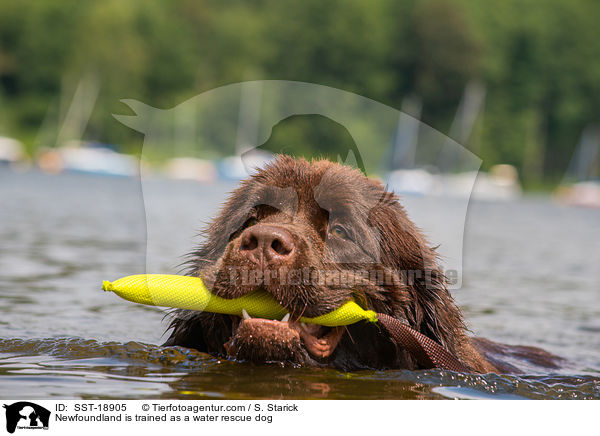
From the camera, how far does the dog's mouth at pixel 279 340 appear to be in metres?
4.46

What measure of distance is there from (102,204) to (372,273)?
2025 centimetres

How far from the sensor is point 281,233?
4.28m

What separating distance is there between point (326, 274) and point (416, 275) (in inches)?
26.6

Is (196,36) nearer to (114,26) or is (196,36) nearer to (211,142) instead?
(114,26)

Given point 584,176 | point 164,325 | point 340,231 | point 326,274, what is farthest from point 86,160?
point 326,274

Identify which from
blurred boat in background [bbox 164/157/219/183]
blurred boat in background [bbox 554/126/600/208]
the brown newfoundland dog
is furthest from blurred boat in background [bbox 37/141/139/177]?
the brown newfoundland dog

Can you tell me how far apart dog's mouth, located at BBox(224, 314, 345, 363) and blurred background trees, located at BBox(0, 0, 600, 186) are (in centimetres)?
3069

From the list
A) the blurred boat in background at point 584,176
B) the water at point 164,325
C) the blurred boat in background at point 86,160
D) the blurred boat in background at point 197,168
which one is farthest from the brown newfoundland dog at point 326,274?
the blurred boat in background at point 584,176

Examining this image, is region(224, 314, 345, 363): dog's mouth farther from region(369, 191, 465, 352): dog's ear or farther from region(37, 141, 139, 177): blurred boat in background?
region(37, 141, 139, 177): blurred boat in background

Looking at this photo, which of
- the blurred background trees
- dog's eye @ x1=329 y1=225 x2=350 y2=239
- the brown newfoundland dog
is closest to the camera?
the brown newfoundland dog

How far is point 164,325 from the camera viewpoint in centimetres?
631

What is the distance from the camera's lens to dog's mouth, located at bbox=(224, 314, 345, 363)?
4457 millimetres
